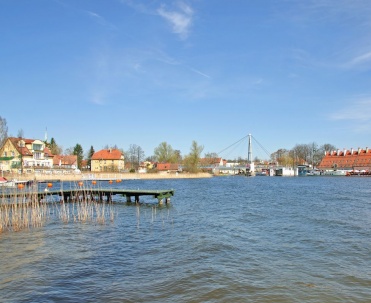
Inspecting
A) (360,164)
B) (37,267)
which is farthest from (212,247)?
(360,164)

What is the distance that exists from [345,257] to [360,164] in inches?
5598

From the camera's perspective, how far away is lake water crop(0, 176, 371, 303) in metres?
10.7

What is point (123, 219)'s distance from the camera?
1014 inches

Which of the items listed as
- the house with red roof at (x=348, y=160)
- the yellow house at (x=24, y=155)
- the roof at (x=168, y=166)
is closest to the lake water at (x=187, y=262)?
the yellow house at (x=24, y=155)

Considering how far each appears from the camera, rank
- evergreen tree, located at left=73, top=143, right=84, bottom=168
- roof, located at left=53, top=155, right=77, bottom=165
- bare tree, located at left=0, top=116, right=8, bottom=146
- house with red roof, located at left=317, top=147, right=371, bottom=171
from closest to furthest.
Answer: bare tree, located at left=0, top=116, right=8, bottom=146
roof, located at left=53, top=155, right=77, bottom=165
evergreen tree, located at left=73, top=143, right=84, bottom=168
house with red roof, located at left=317, top=147, right=371, bottom=171

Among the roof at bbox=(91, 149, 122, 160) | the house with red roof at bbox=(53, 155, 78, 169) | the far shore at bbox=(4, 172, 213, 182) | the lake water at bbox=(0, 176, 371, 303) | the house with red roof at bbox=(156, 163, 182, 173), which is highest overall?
the roof at bbox=(91, 149, 122, 160)

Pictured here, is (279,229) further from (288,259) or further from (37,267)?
(37,267)

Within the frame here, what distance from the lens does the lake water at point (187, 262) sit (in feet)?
35.0

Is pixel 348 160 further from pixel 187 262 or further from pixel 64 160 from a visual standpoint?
pixel 187 262

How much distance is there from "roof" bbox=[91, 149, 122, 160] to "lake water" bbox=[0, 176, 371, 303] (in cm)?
10621

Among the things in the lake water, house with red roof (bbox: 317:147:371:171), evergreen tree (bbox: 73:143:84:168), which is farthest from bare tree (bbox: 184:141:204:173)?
the lake water

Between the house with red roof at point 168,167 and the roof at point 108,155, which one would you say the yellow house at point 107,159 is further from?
the house with red roof at point 168,167

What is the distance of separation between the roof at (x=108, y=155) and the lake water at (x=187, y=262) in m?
106

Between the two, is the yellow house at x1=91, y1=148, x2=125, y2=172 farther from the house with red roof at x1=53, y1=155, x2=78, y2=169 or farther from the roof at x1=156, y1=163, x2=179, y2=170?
the roof at x1=156, y1=163, x2=179, y2=170
